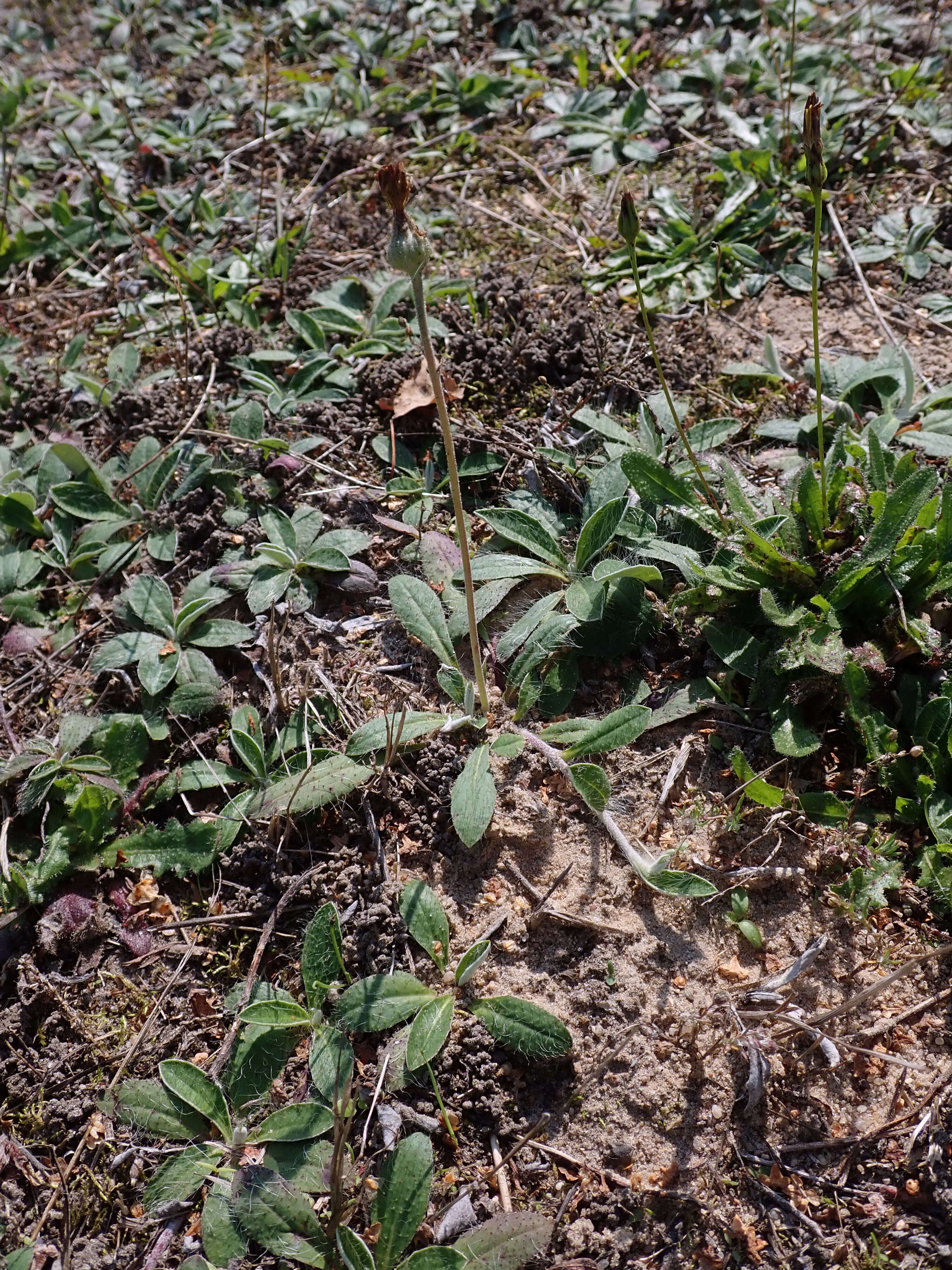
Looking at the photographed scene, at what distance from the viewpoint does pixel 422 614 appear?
247cm

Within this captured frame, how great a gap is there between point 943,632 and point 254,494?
76.3 inches

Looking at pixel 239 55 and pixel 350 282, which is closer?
pixel 350 282

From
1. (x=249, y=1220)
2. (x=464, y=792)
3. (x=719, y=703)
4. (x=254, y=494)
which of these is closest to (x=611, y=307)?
(x=254, y=494)

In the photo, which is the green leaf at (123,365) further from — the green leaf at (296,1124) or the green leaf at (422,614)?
the green leaf at (296,1124)

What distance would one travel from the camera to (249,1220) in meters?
1.75

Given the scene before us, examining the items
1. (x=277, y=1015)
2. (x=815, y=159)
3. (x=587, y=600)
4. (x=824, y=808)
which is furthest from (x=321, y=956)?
(x=815, y=159)

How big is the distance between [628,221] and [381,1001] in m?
1.74

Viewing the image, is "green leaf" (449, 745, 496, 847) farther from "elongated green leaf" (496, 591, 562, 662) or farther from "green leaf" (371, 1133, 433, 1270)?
"green leaf" (371, 1133, 433, 1270)

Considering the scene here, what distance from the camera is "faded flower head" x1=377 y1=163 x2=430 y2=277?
1643mm

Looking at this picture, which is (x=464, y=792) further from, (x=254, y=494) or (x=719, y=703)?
(x=254, y=494)

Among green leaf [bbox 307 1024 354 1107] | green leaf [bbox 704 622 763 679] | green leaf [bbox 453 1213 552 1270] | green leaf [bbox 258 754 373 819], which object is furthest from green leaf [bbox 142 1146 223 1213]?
green leaf [bbox 704 622 763 679]

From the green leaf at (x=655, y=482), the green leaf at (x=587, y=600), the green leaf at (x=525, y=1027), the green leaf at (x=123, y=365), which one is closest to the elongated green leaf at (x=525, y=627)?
the green leaf at (x=587, y=600)

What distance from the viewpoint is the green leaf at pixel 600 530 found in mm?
2387

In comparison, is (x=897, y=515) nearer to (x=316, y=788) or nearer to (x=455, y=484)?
(x=455, y=484)
